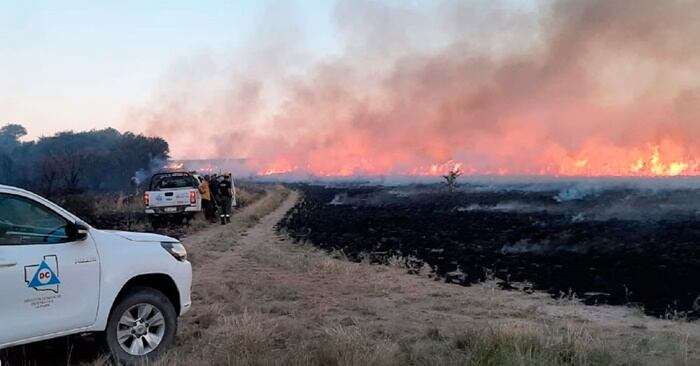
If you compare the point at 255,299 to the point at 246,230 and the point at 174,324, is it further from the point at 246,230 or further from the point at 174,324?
the point at 246,230

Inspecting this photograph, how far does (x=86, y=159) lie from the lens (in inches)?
2233

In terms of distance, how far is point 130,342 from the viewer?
20.5 ft

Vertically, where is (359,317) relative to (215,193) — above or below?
below

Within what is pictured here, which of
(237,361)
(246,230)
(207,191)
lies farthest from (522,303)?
(207,191)

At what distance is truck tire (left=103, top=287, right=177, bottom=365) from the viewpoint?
6078 mm

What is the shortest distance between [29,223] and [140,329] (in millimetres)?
1561

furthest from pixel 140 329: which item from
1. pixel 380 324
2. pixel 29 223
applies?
pixel 380 324

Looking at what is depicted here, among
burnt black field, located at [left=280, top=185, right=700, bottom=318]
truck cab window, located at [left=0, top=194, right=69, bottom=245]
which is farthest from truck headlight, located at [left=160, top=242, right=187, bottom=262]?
burnt black field, located at [left=280, top=185, right=700, bottom=318]

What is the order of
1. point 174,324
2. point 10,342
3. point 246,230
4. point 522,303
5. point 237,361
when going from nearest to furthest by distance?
point 10,342, point 237,361, point 174,324, point 522,303, point 246,230

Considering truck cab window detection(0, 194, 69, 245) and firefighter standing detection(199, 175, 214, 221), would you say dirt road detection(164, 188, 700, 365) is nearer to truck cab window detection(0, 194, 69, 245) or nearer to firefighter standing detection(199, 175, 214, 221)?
truck cab window detection(0, 194, 69, 245)

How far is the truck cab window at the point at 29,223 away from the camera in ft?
18.4

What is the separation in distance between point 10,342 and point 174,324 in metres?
1.73

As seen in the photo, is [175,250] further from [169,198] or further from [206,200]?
[206,200]

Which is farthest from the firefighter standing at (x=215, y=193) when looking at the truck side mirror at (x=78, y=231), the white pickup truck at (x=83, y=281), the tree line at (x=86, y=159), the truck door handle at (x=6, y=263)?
the truck door handle at (x=6, y=263)
